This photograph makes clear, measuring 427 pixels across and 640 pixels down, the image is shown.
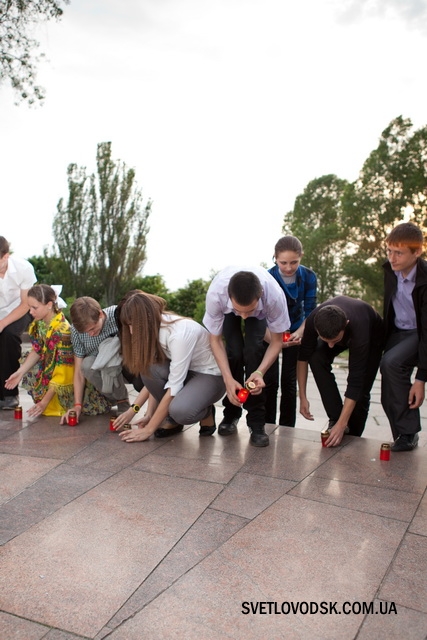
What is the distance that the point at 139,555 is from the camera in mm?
2371

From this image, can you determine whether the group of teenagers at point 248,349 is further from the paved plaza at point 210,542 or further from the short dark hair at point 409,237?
the paved plaza at point 210,542

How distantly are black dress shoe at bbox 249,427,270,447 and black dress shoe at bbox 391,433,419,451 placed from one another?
885 millimetres

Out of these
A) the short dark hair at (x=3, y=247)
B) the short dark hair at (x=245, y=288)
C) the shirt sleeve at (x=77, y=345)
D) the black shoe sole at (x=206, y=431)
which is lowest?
the black shoe sole at (x=206, y=431)

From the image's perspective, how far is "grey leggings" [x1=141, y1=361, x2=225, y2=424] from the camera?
3.86 meters

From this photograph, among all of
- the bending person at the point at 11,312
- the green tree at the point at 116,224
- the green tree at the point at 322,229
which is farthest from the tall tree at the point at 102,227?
the green tree at the point at 322,229

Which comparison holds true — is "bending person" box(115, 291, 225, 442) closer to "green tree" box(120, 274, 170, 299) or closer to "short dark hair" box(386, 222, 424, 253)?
"short dark hair" box(386, 222, 424, 253)

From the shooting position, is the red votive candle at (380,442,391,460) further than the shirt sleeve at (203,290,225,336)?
No

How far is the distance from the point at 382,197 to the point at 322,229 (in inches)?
138

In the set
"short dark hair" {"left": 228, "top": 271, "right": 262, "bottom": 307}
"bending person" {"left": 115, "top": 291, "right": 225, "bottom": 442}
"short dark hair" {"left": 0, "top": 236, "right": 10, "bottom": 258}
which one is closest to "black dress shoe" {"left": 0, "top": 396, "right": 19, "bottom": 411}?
"short dark hair" {"left": 0, "top": 236, "right": 10, "bottom": 258}

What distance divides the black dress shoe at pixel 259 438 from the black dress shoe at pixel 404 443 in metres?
0.89

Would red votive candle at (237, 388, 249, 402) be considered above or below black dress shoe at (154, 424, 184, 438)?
above

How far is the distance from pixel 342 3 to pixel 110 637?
6.79 metres

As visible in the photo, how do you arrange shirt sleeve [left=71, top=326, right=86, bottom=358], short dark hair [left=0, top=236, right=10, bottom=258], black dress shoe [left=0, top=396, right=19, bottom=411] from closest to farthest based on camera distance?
shirt sleeve [left=71, top=326, right=86, bottom=358]
short dark hair [left=0, top=236, right=10, bottom=258]
black dress shoe [left=0, top=396, right=19, bottom=411]

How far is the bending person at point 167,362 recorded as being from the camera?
377 centimetres
